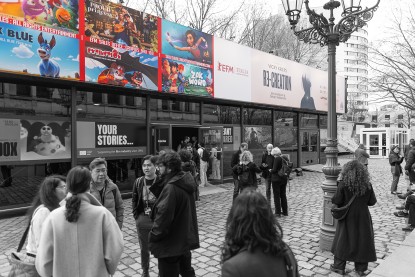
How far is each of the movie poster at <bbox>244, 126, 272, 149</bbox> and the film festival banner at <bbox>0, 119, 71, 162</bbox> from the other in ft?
27.3

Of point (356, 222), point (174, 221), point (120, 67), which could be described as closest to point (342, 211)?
→ point (356, 222)

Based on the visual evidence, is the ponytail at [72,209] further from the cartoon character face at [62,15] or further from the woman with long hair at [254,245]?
the cartoon character face at [62,15]

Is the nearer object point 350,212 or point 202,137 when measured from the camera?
point 350,212

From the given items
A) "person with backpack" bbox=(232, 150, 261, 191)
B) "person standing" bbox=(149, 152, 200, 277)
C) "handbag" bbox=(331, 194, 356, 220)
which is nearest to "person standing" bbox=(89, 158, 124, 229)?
"person standing" bbox=(149, 152, 200, 277)

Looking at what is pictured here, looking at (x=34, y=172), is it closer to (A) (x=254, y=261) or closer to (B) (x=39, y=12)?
(B) (x=39, y=12)

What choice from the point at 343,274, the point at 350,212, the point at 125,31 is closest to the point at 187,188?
the point at 350,212

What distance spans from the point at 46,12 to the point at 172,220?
713cm

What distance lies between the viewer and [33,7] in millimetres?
7633

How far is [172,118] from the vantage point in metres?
11.6

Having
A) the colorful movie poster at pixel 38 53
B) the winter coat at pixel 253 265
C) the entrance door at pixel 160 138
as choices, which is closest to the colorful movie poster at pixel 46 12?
the colorful movie poster at pixel 38 53

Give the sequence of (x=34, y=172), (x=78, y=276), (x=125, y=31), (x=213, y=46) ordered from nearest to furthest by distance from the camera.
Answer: (x=78, y=276), (x=34, y=172), (x=125, y=31), (x=213, y=46)

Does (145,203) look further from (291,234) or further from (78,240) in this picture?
(291,234)

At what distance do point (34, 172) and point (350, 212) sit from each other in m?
7.78

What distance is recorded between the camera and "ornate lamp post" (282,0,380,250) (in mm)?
5652
